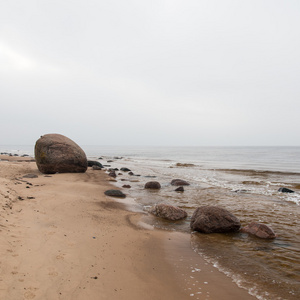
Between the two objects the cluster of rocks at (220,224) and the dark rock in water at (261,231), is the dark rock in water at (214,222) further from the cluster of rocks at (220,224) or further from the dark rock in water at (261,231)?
the dark rock in water at (261,231)

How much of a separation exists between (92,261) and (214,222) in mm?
3792

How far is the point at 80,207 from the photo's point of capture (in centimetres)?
730

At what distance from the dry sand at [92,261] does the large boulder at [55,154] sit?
8.42 m

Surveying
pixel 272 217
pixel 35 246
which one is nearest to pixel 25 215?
pixel 35 246

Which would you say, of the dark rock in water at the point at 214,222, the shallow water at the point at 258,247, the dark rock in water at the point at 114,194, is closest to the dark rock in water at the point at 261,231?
the shallow water at the point at 258,247

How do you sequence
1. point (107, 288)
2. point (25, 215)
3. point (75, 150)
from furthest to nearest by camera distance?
point (75, 150), point (25, 215), point (107, 288)

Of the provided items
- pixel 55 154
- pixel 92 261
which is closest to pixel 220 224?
pixel 92 261

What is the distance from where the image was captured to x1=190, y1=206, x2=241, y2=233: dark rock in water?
6.03 metres

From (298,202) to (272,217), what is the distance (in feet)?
11.3

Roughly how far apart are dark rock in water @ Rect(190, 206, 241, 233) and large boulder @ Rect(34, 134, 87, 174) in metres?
11.4

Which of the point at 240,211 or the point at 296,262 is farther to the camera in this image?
the point at 240,211

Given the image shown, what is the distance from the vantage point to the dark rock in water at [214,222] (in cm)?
603

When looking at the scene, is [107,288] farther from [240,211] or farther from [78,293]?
[240,211]

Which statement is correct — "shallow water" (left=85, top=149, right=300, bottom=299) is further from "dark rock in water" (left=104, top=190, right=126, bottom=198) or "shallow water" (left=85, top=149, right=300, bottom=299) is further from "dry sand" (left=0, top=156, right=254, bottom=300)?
"dark rock in water" (left=104, top=190, right=126, bottom=198)
